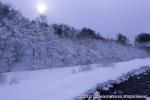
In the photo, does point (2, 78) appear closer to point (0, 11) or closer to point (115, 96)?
point (115, 96)

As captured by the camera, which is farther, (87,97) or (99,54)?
(99,54)

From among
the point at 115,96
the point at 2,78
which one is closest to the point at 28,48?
the point at 2,78

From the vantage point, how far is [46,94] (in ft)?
32.0

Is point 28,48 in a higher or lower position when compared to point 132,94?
higher

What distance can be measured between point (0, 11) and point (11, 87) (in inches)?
383

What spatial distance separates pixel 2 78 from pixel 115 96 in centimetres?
445

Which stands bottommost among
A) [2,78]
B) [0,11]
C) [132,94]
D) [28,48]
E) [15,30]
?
[132,94]

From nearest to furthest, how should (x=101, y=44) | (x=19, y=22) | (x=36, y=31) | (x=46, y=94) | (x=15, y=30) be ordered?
1. (x=46, y=94)
2. (x=15, y=30)
3. (x=19, y=22)
4. (x=36, y=31)
5. (x=101, y=44)

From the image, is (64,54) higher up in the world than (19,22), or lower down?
lower down

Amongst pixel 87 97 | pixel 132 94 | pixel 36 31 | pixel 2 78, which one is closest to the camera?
pixel 87 97

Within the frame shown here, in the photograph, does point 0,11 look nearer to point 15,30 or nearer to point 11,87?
point 15,30

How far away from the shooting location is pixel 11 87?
33.6 ft

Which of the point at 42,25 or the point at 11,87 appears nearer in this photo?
the point at 11,87

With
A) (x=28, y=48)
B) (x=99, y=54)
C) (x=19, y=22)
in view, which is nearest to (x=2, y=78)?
(x=28, y=48)
